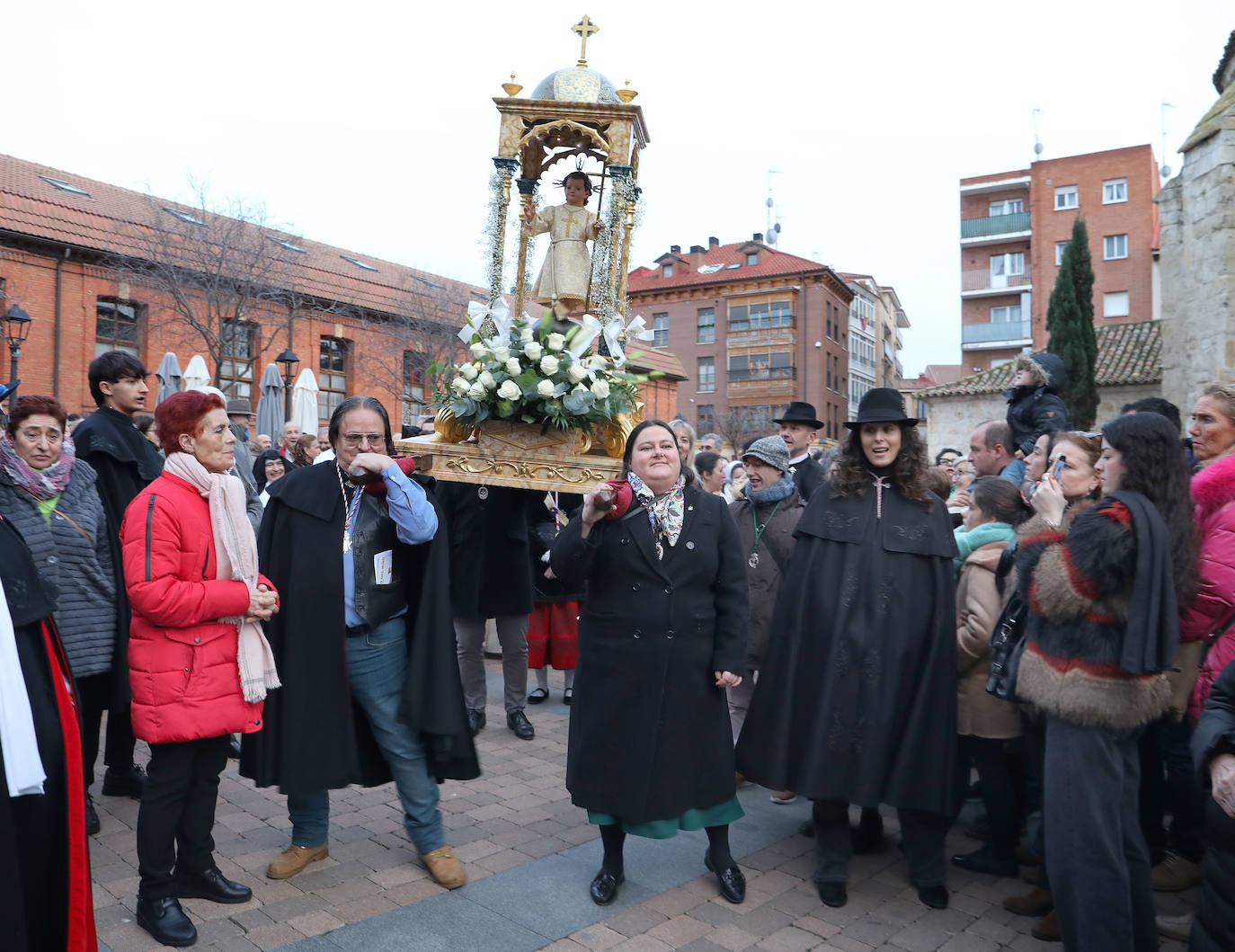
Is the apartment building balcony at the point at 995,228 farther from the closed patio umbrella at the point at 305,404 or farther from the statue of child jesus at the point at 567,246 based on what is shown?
the statue of child jesus at the point at 567,246

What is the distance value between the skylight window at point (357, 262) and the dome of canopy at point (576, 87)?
30.2 metres

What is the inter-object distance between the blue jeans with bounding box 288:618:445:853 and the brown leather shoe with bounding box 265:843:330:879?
0.12 feet

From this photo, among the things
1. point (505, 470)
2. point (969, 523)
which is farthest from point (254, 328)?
point (969, 523)

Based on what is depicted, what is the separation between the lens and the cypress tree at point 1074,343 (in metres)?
22.8

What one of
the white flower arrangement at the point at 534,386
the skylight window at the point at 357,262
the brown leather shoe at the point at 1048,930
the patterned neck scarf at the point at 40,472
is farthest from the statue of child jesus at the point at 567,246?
the skylight window at the point at 357,262

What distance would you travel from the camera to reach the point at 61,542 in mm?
4305

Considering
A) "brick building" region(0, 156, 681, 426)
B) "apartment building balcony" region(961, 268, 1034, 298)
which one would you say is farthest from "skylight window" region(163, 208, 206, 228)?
"apartment building balcony" region(961, 268, 1034, 298)

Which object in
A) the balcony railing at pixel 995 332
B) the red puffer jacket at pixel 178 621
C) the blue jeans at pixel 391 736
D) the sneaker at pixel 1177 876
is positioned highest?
the balcony railing at pixel 995 332

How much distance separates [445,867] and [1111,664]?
2882 millimetres

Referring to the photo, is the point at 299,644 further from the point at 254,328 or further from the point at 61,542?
the point at 254,328

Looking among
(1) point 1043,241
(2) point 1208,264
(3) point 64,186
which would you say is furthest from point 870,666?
(1) point 1043,241

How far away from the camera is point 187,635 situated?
346 centimetres

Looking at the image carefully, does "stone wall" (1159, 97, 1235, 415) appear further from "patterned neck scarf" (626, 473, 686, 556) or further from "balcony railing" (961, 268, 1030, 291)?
"balcony railing" (961, 268, 1030, 291)

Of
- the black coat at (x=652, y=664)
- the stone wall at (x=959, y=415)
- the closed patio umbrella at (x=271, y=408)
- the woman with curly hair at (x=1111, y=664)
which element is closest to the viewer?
the woman with curly hair at (x=1111, y=664)
